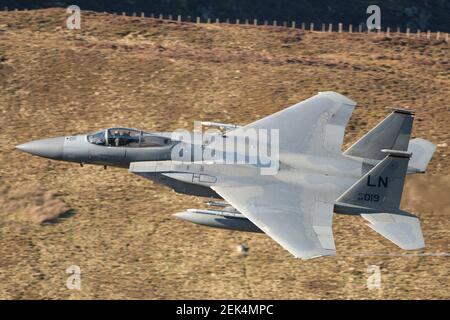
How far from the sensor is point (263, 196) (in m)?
28.2

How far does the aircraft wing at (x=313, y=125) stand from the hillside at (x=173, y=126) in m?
3.58

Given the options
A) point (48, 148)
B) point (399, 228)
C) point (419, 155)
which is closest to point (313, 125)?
point (419, 155)

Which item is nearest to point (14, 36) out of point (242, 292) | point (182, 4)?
point (242, 292)

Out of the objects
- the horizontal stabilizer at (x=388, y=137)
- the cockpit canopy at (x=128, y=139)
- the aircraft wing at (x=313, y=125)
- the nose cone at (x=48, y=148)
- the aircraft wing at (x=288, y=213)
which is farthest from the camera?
the aircraft wing at (x=313, y=125)

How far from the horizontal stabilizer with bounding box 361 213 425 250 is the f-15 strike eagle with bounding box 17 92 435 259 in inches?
1.3

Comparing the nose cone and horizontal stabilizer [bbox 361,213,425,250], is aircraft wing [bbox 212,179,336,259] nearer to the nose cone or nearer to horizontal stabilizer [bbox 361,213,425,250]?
horizontal stabilizer [bbox 361,213,425,250]

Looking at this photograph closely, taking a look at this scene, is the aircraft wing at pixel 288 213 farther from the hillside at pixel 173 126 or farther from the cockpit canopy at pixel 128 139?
the cockpit canopy at pixel 128 139

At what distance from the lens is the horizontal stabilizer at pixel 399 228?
87.5ft

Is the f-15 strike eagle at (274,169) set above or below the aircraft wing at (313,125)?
below

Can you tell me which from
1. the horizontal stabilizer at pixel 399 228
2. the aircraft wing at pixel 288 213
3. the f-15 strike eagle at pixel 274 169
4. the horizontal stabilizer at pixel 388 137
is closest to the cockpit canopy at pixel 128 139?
the f-15 strike eagle at pixel 274 169

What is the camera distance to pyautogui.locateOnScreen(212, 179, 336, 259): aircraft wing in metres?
25.8
